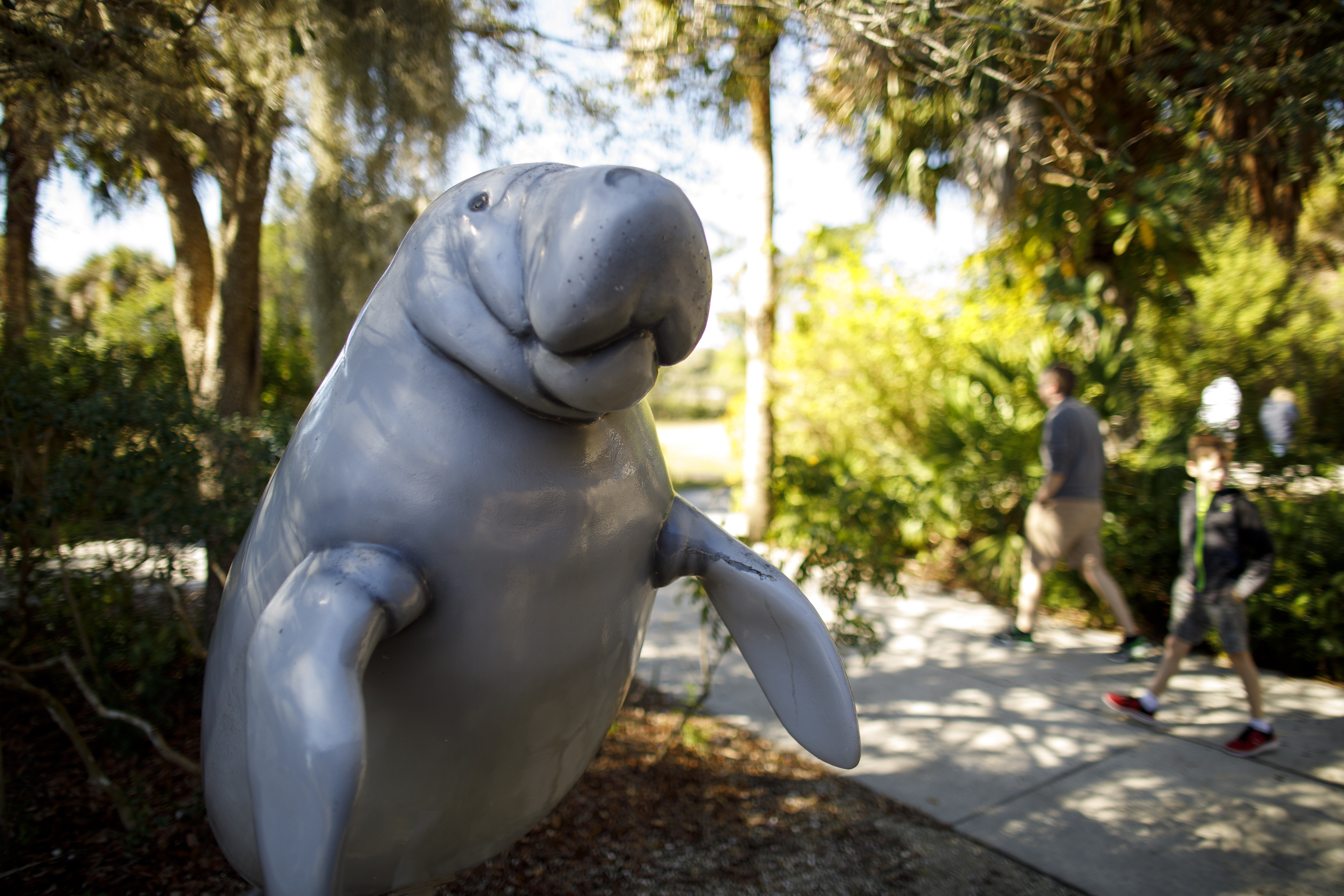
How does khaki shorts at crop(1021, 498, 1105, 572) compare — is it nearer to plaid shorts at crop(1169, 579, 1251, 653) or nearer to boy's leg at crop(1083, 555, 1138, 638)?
boy's leg at crop(1083, 555, 1138, 638)

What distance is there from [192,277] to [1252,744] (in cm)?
534

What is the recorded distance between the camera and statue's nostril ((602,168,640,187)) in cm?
103

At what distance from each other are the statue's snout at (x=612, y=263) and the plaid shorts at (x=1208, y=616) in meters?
3.44

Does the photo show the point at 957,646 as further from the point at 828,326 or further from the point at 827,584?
the point at 828,326

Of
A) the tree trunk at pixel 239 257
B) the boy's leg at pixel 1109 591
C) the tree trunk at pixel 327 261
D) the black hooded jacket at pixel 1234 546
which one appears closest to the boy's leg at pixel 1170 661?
the black hooded jacket at pixel 1234 546

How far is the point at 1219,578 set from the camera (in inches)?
136

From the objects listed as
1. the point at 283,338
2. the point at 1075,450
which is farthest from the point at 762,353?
the point at 283,338

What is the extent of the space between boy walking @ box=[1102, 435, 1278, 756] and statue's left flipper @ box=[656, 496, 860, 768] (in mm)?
2796

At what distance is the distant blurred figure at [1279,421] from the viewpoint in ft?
16.0

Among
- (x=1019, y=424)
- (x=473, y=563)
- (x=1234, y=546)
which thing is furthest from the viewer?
(x=1019, y=424)

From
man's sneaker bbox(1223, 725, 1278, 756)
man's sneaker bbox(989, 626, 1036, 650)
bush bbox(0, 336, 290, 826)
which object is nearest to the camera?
bush bbox(0, 336, 290, 826)

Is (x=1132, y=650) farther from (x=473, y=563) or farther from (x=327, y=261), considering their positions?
(x=327, y=261)

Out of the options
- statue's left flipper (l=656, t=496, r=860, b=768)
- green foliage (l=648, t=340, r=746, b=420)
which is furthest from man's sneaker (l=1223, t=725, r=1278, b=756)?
green foliage (l=648, t=340, r=746, b=420)

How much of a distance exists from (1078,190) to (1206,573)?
8.04 ft
